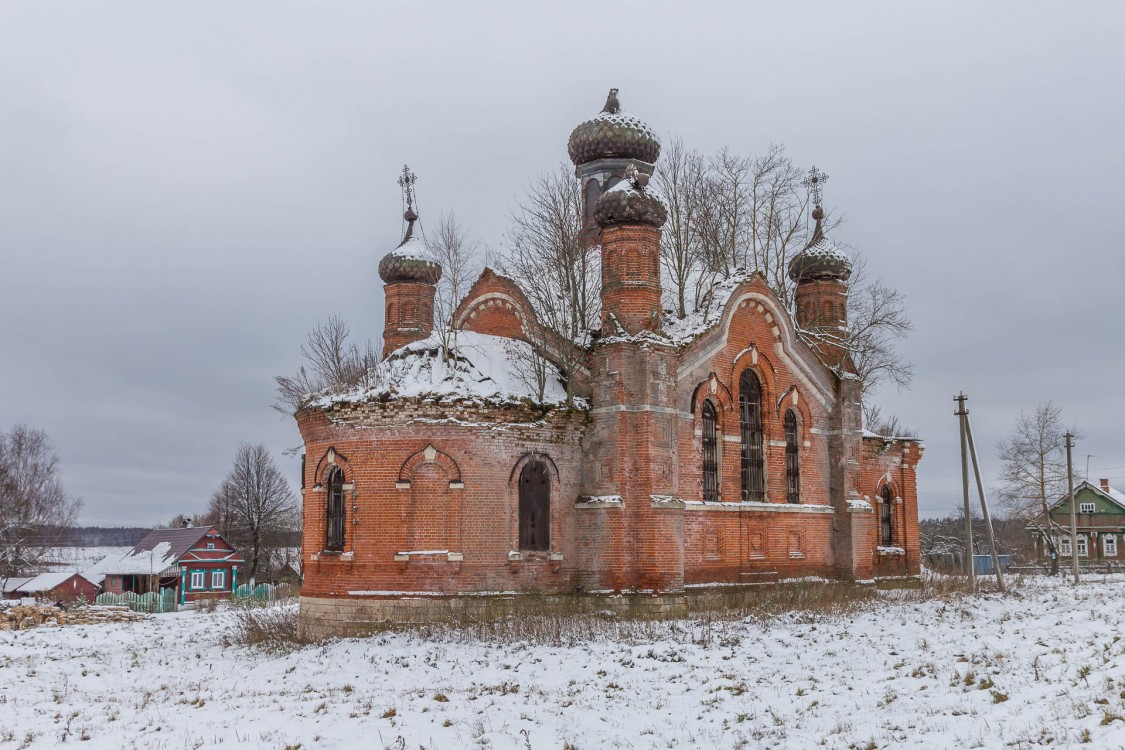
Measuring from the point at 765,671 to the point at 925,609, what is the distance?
8108 millimetres

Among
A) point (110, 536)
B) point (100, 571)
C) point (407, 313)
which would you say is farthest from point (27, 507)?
point (110, 536)

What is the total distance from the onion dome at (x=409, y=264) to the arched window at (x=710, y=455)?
7.16 meters

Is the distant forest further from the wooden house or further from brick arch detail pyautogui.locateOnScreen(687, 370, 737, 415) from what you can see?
brick arch detail pyautogui.locateOnScreen(687, 370, 737, 415)

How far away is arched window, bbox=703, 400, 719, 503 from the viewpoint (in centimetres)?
1983

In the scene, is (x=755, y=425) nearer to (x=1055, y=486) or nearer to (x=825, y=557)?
(x=825, y=557)

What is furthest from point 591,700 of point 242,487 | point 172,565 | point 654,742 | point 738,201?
point 242,487

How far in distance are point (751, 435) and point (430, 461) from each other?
7348mm

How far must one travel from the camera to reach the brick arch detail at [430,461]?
57.1 feet

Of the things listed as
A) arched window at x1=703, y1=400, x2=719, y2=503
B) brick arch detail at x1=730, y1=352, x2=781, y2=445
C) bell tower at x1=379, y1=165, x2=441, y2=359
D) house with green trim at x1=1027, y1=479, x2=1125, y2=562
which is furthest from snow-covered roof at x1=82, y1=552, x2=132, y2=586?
house with green trim at x1=1027, y1=479, x2=1125, y2=562

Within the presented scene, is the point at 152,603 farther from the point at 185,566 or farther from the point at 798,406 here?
the point at 798,406

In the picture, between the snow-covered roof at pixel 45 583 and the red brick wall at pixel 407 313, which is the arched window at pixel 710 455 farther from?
the snow-covered roof at pixel 45 583

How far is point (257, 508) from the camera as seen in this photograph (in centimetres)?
5494

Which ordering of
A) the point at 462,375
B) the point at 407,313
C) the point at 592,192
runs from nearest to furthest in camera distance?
the point at 462,375
the point at 407,313
the point at 592,192

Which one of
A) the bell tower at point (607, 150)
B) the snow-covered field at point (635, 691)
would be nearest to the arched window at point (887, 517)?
the snow-covered field at point (635, 691)
